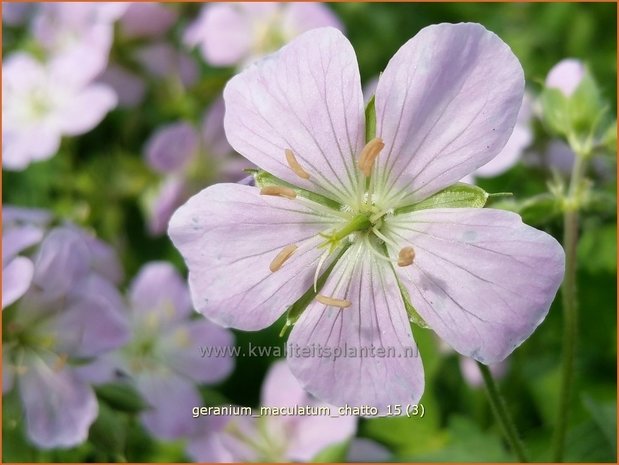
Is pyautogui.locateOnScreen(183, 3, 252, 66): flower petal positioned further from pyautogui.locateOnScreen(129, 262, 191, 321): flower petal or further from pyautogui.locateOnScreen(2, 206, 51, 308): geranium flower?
pyautogui.locateOnScreen(2, 206, 51, 308): geranium flower

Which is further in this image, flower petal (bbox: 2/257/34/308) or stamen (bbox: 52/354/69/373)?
stamen (bbox: 52/354/69/373)

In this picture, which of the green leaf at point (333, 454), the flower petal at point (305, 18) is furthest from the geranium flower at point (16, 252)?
the flower petal at point (305, 18)

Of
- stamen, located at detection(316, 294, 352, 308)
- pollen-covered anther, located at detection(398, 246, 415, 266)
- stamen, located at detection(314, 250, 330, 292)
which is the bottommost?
stamen, located at detection(316, 294, 352, 308)

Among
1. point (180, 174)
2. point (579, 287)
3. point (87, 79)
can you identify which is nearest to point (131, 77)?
point (87, 79)

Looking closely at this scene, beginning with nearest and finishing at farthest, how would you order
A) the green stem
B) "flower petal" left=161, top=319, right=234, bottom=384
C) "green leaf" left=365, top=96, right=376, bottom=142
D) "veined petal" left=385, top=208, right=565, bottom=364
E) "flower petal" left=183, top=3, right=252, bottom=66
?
"veined petal" left=385, top=208, right=565, bottom=364 → "green leaf" left=365, top=96, right=376, bottom=142 → the green stem → "flower petal" left=161, top=319, right=234, bottom=384 → "flower petal" left=183, top=3, right=252, bottom=66

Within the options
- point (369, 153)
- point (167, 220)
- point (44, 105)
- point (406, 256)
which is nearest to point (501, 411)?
point (406, 256)

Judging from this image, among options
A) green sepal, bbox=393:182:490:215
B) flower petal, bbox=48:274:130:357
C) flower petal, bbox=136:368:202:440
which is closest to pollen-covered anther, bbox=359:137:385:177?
green sepal, bbox=393:182:490:215

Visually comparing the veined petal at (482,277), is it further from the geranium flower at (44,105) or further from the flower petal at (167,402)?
the geranium flower at (44,105)
